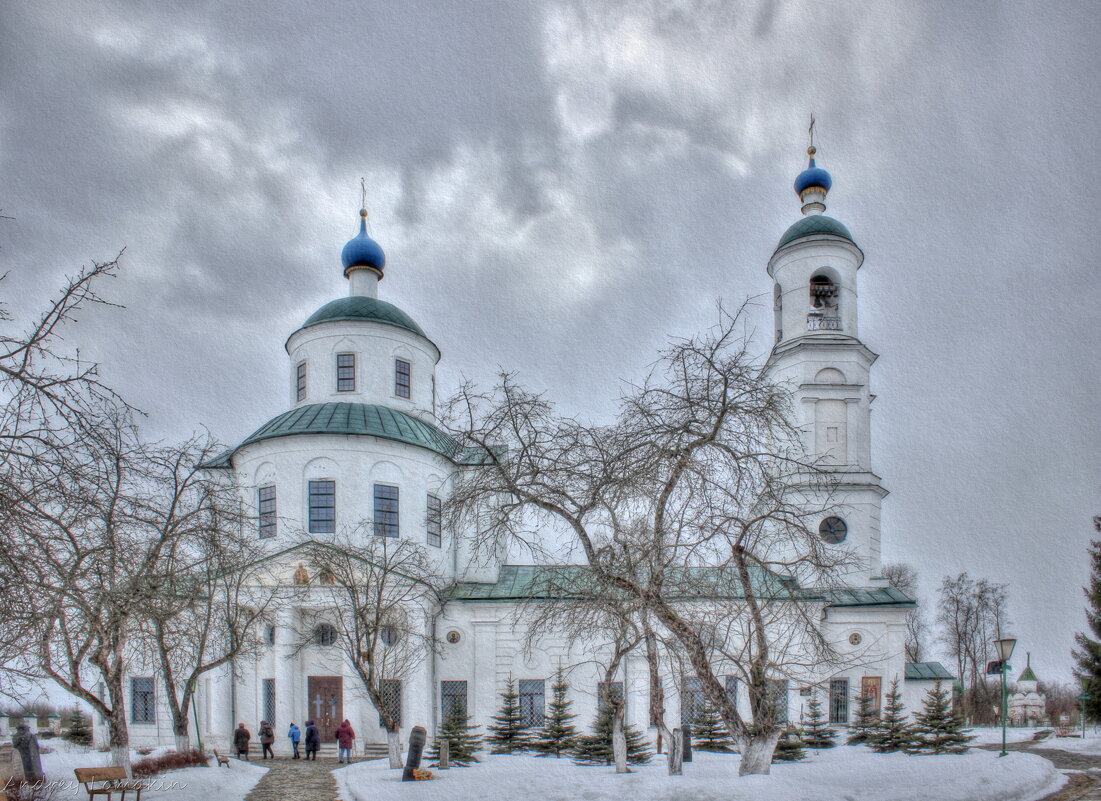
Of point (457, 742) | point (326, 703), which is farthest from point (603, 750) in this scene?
point (326, 703)

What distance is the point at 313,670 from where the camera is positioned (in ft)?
90.0

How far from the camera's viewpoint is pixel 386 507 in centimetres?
3030

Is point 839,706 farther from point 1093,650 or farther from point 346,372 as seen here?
point 346,372

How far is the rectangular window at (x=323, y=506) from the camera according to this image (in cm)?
2944

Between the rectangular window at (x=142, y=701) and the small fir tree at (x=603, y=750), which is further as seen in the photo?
the rectangular window at (x=142, y=701)

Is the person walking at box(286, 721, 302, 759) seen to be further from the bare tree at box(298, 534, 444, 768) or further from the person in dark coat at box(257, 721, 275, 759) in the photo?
the bare tree at box(298, 534, 444, 768)

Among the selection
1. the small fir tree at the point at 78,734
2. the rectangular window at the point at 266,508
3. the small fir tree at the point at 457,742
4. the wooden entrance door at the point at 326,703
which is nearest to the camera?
the small fir tree at the point at 457,742

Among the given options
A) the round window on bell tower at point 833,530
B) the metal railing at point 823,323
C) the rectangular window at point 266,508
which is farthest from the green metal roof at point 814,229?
the rectangular window at point 266,508

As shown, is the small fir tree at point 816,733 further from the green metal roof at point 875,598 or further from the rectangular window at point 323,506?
the rectangular window at point 323,506

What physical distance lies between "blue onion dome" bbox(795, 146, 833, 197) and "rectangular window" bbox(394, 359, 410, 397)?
1669 centimetres

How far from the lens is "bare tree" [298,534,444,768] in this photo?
22328 mm

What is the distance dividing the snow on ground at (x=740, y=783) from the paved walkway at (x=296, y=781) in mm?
403

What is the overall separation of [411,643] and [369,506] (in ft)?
15.8

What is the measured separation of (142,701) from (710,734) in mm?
17689
